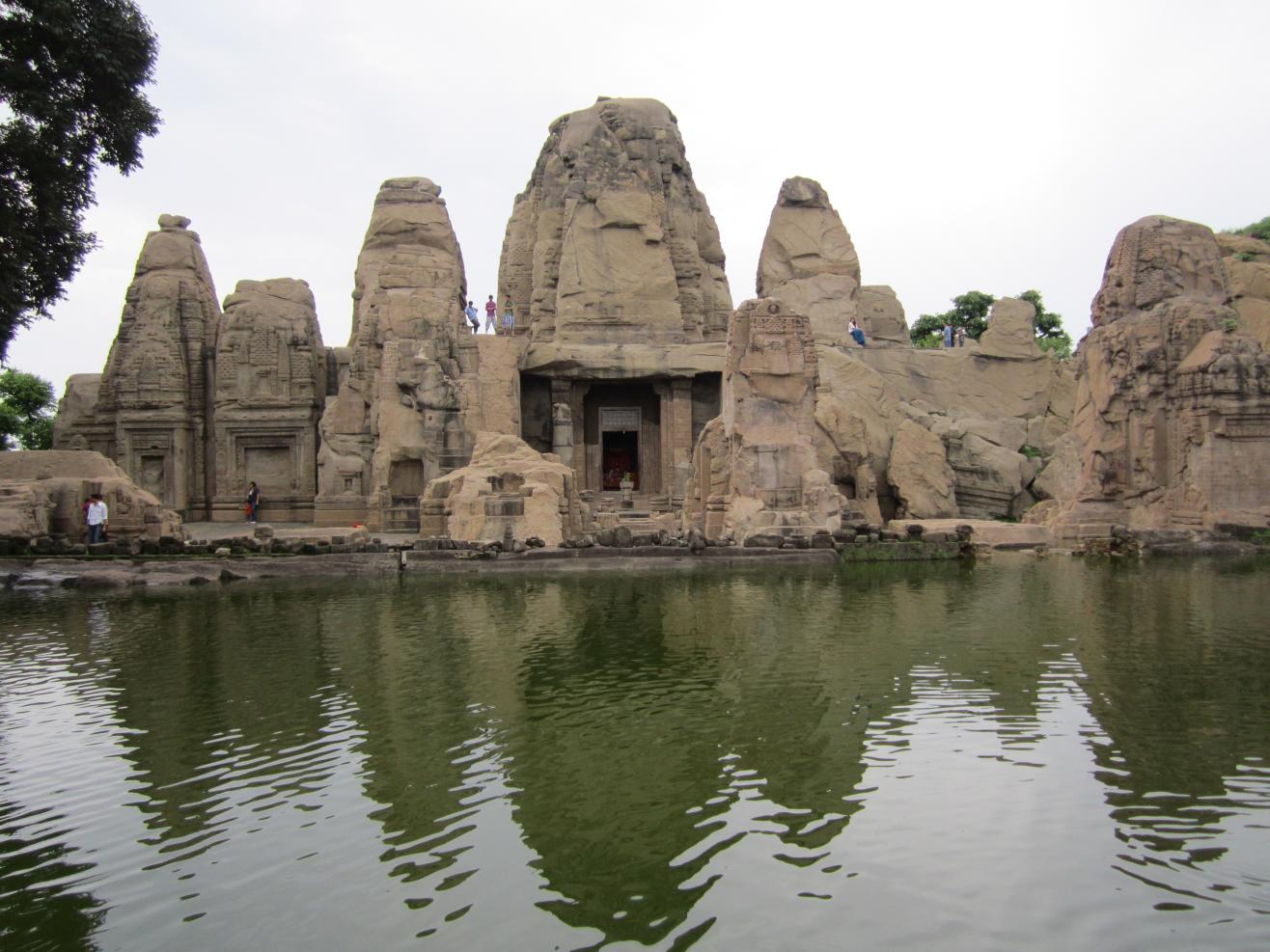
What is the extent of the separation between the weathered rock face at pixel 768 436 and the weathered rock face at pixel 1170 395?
4867 millimetres

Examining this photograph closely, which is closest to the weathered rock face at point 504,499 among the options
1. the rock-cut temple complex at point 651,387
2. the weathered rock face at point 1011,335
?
the rock-cut temple complex at point 651,387

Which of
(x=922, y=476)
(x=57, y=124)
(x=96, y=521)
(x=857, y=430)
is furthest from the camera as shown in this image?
(x=922, y=476)

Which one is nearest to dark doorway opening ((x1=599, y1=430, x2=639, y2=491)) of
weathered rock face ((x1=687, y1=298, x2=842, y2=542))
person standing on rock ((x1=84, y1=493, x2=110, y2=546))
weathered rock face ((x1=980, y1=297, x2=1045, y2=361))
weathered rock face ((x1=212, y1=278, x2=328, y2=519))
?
weathered rock face ((x1=212, y1=278, x2=328, y2=519))

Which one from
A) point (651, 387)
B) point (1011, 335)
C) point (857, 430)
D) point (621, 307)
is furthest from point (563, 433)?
point (1011, 335)

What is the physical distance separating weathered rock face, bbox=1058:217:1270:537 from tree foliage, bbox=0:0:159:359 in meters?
17.1

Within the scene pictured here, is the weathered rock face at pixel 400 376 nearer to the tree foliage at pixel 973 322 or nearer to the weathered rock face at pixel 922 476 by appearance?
the weathered rock face at pixel 922 476

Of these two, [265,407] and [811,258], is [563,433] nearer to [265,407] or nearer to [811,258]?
[265,407]

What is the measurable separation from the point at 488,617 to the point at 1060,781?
6978 mm

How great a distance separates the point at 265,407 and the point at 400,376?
17.2ft

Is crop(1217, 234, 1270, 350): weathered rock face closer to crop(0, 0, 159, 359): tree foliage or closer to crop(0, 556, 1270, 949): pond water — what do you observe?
crop(0, 556, 1270, 949): pond water

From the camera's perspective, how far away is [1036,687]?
744cm

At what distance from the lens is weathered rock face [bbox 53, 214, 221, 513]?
26.8 m

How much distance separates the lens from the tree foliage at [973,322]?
42.6 m

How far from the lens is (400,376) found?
24.0m
